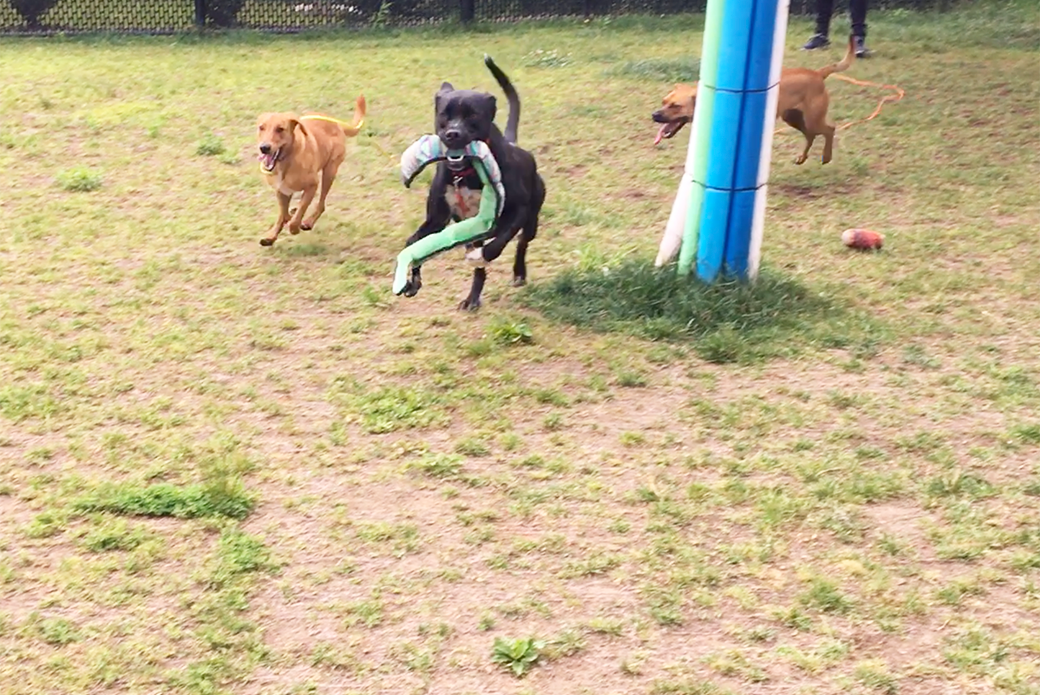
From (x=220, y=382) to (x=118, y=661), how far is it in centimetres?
183

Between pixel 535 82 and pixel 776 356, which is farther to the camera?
pixel 535 82

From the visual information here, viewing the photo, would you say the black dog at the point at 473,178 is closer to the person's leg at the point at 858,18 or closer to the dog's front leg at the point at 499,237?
the dog's front leg at the point at 499,237

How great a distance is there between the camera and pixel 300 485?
3650mm

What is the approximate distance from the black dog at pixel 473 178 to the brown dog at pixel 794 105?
2.21 m

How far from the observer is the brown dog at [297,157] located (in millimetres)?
5770

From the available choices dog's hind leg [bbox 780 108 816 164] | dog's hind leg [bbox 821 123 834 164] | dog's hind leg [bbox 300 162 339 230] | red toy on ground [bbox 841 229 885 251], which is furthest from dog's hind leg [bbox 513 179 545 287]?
dog's hind leg [bbox 821 123 834 164]

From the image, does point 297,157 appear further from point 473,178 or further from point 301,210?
point 473,178

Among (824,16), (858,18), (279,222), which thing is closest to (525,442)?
(279,222)

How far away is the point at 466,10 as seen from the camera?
14.0 metres

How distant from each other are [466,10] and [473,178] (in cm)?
994

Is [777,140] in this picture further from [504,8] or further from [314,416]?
[504,8]

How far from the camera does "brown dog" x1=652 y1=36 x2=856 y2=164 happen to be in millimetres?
7039

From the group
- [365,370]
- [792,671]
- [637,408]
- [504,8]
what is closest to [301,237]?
[365,370]

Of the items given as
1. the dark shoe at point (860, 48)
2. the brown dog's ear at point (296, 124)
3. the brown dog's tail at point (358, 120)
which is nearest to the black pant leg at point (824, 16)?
the dark shoe at point (860, 48)
